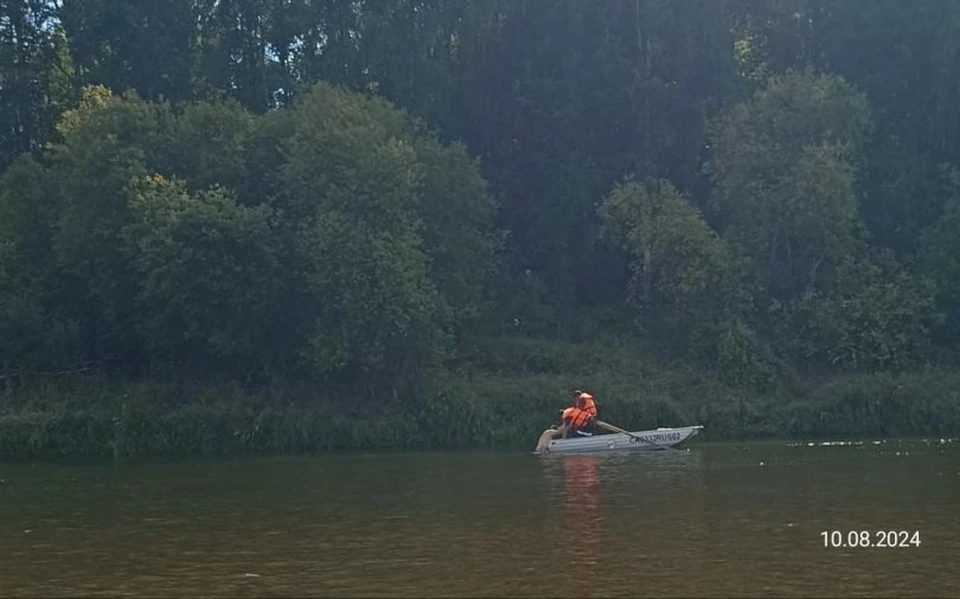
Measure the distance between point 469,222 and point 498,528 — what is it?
28.9m

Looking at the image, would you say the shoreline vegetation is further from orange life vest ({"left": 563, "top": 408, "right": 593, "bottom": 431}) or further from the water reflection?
the water reflection

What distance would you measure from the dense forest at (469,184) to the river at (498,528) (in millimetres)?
9217

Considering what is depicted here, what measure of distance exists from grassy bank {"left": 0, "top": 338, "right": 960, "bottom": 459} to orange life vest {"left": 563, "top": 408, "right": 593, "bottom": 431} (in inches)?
155

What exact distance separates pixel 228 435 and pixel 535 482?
1523cm

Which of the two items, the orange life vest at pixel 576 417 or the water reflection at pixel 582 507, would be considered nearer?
the water reflection at pixel 582 507

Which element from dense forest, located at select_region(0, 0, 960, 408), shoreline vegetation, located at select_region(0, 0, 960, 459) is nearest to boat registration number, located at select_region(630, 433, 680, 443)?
shoreline vegetation, located at select_region(0, 0, 960, 459)

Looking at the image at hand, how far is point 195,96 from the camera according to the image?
57.2 metres

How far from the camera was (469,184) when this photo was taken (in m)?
50.5

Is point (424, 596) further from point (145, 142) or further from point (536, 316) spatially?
point (536, 316)

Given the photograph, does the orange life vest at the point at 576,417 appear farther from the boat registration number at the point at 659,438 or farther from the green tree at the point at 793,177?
the green tree at the point at 793,177

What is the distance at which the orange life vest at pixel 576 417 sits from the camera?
127ft

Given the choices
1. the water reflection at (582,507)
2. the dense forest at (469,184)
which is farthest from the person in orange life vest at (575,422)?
the dense forest at (469,184)

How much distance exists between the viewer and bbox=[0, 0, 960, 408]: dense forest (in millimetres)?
44188

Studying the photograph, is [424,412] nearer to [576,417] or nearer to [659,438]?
[576,417]
